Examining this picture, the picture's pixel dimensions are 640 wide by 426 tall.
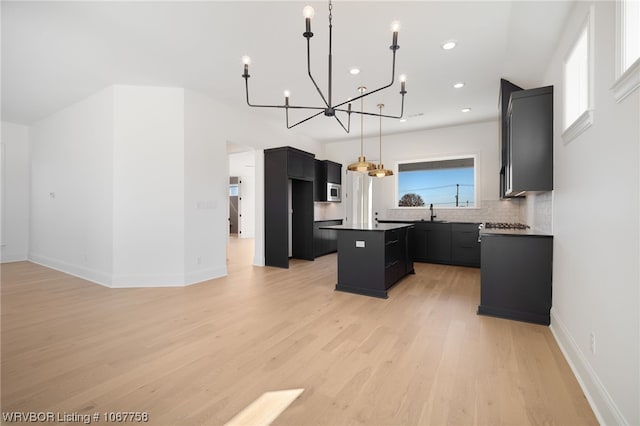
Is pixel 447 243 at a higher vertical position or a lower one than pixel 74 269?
higher

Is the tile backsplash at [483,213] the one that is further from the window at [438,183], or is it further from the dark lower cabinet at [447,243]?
the dark lower cabinet at [447,243]

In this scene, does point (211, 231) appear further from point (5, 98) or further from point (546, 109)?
point (546, 109)

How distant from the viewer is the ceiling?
8.54 ft

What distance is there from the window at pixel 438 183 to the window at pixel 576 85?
3828 mm

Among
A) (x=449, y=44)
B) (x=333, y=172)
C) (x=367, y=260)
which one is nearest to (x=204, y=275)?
(x=367, y=260)

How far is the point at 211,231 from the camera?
4812mm

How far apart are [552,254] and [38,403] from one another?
13.7ft

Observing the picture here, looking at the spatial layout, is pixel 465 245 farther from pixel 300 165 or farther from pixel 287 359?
pixel 287 359

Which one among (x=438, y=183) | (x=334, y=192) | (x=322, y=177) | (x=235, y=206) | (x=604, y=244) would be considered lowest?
(x=604, y=244)

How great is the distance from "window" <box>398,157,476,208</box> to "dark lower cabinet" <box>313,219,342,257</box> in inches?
73.5

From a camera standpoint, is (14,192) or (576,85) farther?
(14,192)

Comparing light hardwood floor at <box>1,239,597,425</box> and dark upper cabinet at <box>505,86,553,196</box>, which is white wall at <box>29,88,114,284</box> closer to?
light hardwood floor at <box>1,239,597,425</box>

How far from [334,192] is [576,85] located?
5.38 metres

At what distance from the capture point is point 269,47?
3.23m
